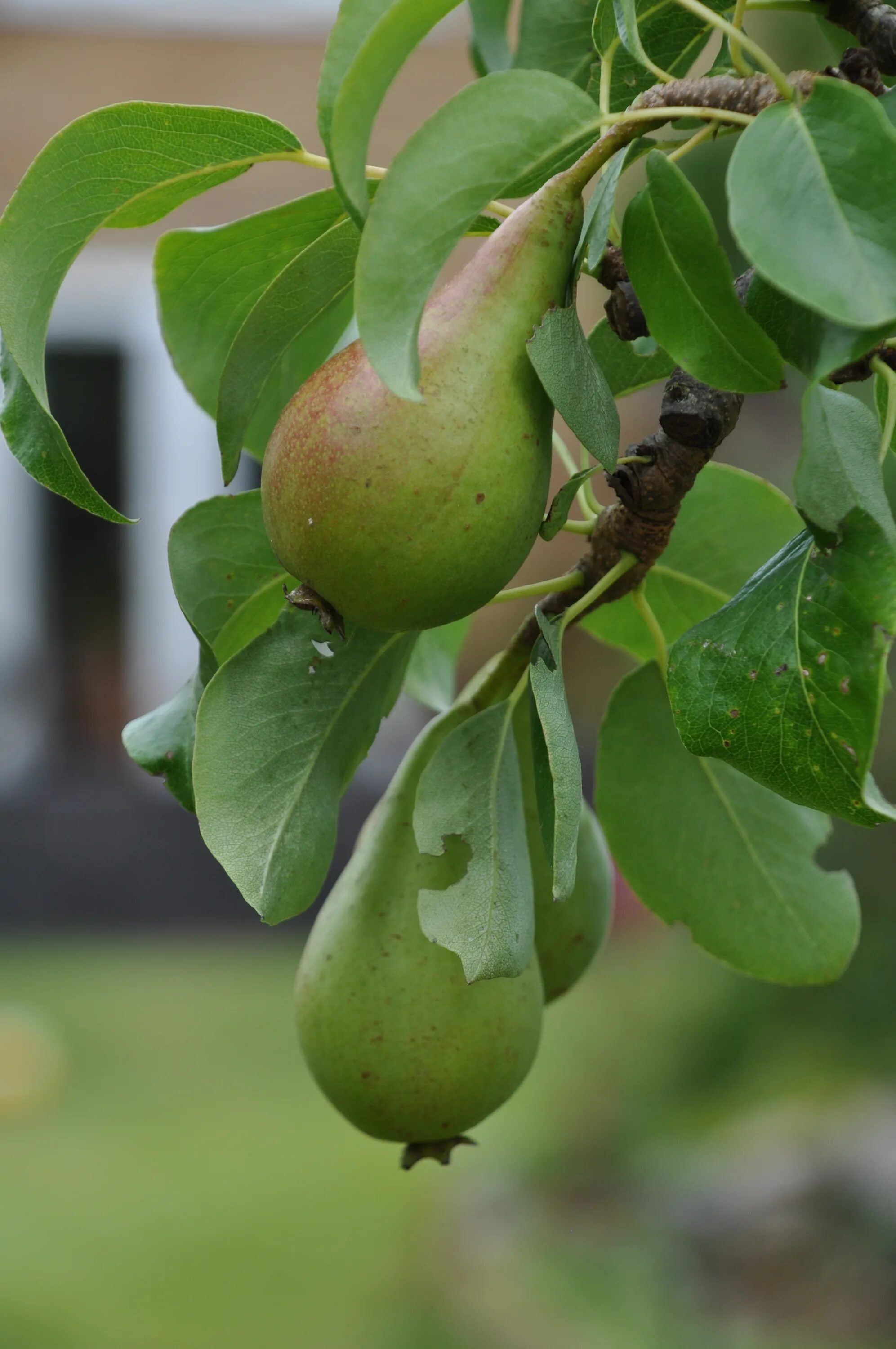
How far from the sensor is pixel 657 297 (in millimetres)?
413

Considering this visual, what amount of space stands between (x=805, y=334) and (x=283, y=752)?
0.75ft

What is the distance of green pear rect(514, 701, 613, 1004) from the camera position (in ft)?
1.90

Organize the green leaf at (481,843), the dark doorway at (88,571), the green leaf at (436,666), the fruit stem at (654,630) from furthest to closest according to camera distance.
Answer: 1. the dark doorway at (88,571)
2. the green leaf at (436,666)
3. the fruit stem at (654,630)
4. the green leaf at (481,843)

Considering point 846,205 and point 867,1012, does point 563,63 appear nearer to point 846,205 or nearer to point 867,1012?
point 846,205

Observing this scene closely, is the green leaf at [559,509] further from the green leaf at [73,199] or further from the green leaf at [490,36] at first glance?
the green leaf at [490,36]

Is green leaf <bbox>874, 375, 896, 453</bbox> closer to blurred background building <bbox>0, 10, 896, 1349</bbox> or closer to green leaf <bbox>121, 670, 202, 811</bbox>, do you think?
green leaf <bbox>121, 670, 202, 811</bbox>

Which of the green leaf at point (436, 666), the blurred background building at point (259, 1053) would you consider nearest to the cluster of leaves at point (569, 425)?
the green leaf at point (436, 666)

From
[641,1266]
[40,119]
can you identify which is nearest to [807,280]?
[641,1266]

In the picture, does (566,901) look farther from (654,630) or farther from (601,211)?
(601,211)

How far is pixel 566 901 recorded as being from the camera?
597mm

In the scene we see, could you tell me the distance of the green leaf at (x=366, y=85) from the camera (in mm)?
346

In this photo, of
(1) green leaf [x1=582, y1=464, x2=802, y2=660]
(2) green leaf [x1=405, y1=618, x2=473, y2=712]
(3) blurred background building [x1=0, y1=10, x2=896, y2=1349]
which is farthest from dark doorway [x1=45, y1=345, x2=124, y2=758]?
(1) green leaf [x1=582, y1=464, x2=802, y2=660]

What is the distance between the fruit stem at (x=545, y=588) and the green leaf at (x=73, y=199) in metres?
0.15

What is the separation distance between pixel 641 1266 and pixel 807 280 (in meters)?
2.75
